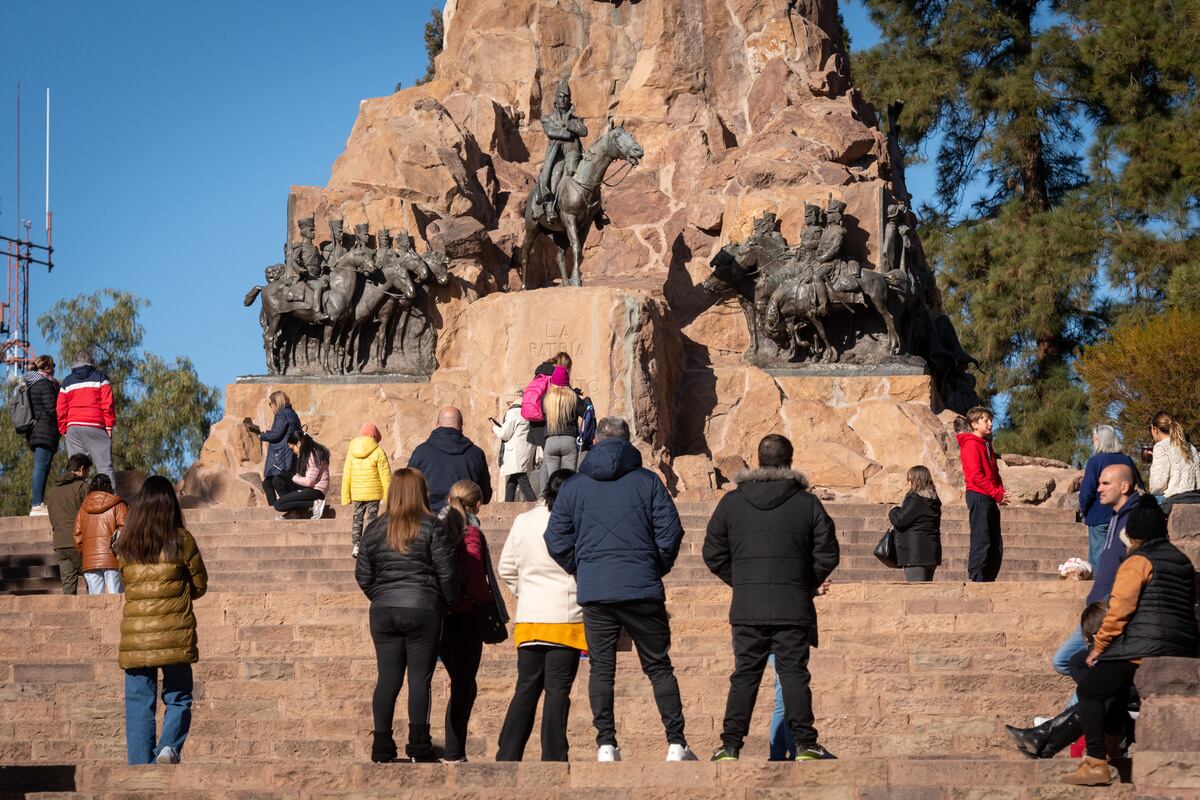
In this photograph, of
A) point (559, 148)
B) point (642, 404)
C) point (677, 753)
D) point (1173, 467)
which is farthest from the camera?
point (559, 148)

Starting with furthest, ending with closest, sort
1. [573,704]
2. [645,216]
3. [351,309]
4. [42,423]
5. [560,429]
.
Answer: [645,216]
[351,309]
[42,423]
[560,429]
[573,704]

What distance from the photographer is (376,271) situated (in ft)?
85.9

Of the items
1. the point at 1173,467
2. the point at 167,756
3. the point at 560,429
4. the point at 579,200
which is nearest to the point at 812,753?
the point at 167,756

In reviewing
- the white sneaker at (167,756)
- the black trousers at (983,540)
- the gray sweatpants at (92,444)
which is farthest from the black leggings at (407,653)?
the gray sweatpants at (92,444)

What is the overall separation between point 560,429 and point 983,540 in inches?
177

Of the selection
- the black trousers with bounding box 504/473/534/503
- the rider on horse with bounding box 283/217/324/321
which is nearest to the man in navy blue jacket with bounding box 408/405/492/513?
the black trousers with bounding box 504/473/534/503

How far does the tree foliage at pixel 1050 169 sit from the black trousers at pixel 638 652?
84.6ft

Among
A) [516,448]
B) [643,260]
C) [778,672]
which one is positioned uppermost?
[643,260]

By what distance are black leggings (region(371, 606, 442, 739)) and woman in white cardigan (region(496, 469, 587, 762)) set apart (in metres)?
0.41

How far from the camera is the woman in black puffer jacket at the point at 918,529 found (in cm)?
1438

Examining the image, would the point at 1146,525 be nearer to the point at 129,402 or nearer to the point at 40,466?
the point at 40,466

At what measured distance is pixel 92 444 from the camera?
58.6ft

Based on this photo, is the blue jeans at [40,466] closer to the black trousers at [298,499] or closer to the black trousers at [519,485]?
the black trousers at [298,499]

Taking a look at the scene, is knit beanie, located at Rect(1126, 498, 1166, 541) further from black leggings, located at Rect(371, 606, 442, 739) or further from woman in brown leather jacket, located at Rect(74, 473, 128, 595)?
woman in brown leather jacket, located at Rect(74, 473, 128, 595)
